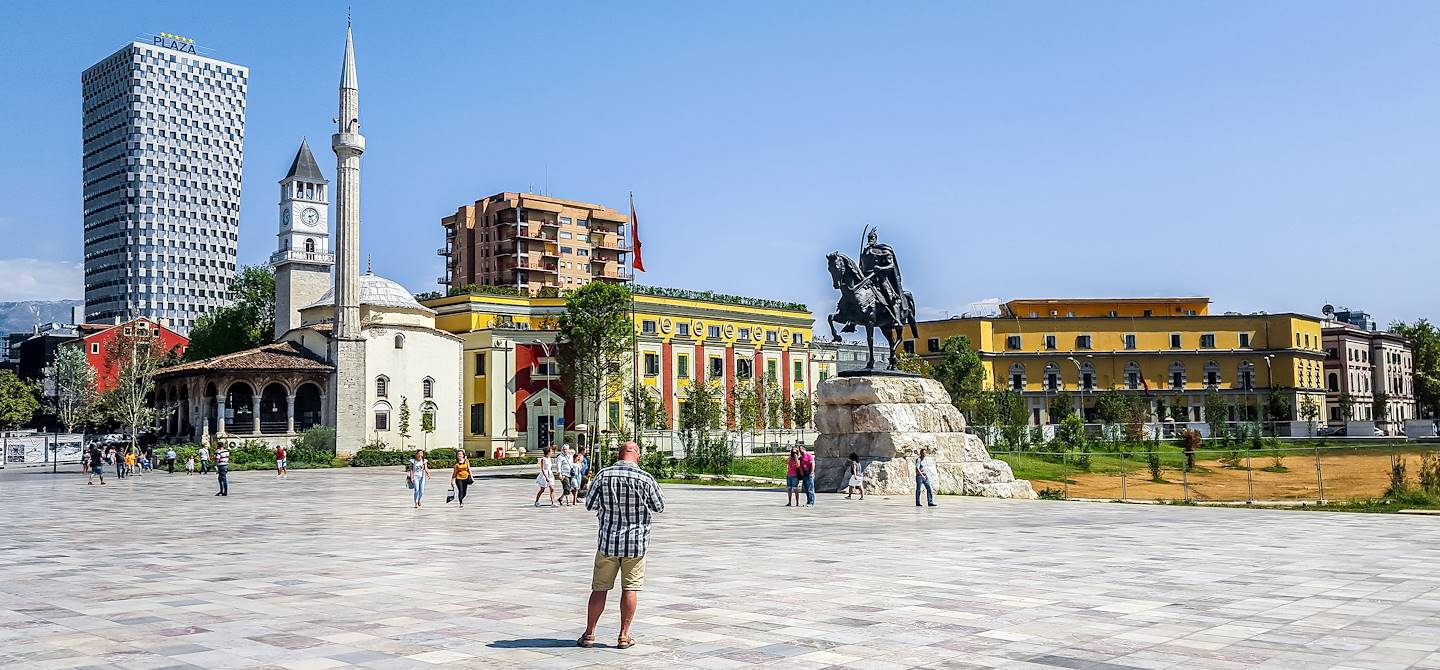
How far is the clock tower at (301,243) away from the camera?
7912 centimetres

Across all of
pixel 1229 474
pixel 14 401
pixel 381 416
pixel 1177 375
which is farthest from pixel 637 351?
pixel 14 401

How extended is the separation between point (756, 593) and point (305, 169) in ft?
264

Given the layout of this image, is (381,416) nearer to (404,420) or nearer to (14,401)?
(404,420)

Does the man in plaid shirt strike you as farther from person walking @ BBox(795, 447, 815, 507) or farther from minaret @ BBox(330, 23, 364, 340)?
minaret @ BBox(330, 23, 364, 340)

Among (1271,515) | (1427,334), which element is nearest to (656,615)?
(1271,515)

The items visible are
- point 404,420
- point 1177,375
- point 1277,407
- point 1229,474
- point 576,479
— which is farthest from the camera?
point 1177,375

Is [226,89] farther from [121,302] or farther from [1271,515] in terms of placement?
[1271,515]

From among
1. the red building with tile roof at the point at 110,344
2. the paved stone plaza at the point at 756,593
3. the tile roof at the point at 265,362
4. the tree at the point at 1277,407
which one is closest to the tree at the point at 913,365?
the tree at the point at 1277,407

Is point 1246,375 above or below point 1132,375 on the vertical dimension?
below

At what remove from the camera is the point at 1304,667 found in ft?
27.0

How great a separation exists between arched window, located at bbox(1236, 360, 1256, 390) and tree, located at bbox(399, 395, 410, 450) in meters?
71.4

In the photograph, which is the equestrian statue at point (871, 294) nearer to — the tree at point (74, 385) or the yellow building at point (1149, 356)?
the yellow building at point (1149, 356)

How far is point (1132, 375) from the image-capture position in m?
96.0

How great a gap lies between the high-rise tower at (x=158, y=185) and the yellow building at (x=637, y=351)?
103m
